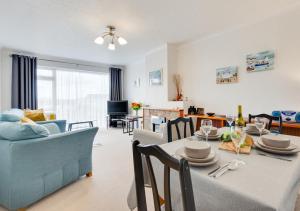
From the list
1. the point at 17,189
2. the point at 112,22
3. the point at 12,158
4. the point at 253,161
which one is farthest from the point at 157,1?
the point at 17,189

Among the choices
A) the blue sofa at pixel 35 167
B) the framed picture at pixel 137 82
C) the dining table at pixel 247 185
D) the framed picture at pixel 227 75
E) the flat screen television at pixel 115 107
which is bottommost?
the blue sofa at pixel 35 167

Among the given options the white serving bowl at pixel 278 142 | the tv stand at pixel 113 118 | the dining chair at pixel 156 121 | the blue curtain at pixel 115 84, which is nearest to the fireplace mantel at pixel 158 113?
the dining chair at pixel 156 121

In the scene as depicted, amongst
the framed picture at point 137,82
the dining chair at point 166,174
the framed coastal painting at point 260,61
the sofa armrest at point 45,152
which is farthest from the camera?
the framed picture at point 137,82

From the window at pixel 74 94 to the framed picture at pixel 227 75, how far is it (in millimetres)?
4312

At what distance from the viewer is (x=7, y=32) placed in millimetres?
3336

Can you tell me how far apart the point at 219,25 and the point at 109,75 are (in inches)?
171

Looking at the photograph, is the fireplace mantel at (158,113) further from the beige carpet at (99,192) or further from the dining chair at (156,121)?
the beige carpet at (99,192)

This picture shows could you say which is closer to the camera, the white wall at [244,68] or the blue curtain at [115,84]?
the white wall at [244,68]

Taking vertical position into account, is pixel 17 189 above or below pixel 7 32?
below

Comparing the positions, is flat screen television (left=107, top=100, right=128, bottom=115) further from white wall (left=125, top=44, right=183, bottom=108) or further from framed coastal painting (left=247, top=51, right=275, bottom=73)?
framed coastal painting (left=247, top=51, right=275, bottom=73)

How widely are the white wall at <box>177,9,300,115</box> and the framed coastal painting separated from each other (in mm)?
69

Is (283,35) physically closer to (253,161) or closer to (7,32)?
(253,161)

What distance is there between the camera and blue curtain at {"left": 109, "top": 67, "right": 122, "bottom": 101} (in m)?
6.39

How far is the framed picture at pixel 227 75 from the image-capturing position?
3293 mm
